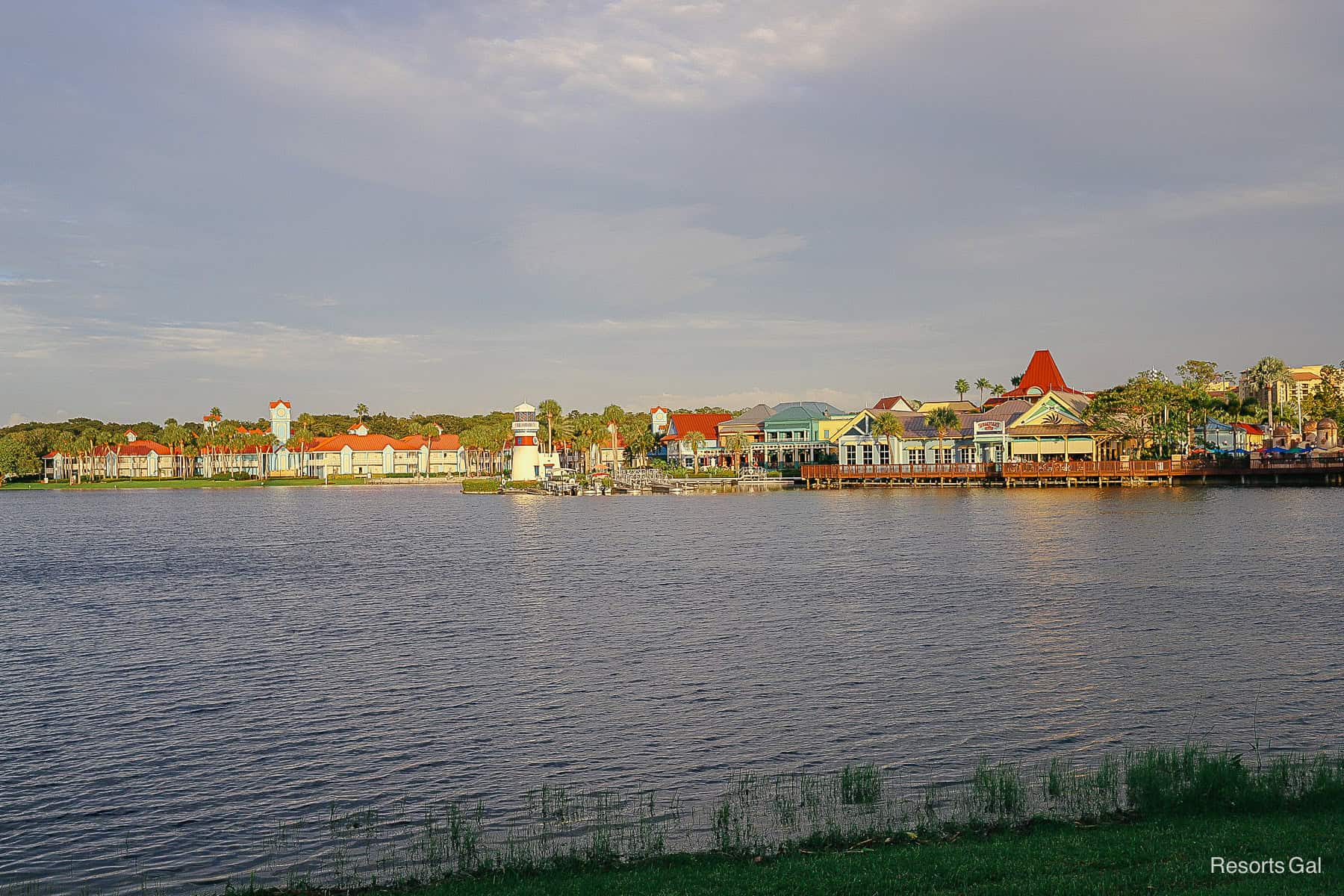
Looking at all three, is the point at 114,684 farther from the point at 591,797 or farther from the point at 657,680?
the point at 591,797

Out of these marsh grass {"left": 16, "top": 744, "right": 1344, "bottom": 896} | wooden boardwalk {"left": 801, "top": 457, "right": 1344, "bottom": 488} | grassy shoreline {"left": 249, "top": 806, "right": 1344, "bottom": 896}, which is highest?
wooden boardwalk {"left": 801, "top": 457, "right": 1344, "bottom": 488}

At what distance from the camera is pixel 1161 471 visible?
101 m

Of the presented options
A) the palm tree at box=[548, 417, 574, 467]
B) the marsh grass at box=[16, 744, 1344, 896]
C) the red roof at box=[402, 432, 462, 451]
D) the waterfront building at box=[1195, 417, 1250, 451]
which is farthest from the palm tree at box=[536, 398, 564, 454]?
the marsh grass at box=[16, 744, 1344, 896]

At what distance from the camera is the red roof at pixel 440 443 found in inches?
7343

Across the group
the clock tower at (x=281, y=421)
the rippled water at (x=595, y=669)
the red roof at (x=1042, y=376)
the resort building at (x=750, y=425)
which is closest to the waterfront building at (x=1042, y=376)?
the red roof at (x=1042, y=376)

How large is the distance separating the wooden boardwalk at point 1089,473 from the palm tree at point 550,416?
4025cm

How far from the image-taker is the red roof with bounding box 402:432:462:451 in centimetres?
18650

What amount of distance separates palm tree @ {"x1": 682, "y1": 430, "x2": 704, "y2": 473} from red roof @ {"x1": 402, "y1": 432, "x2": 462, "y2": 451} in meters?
58.0

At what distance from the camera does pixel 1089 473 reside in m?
104

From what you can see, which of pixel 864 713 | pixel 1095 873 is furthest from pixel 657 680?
pixel 1095 873

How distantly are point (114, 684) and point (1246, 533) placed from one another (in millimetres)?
51827

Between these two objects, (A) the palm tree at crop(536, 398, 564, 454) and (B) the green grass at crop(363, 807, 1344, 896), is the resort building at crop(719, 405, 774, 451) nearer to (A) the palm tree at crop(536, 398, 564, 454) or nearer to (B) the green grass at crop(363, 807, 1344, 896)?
(A) the palm tree at crop(536, 398, 564, 454)

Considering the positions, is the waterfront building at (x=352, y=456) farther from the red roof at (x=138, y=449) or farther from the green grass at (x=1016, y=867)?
the green grass at (x=1016, y=867)

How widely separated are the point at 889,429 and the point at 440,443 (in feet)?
323
